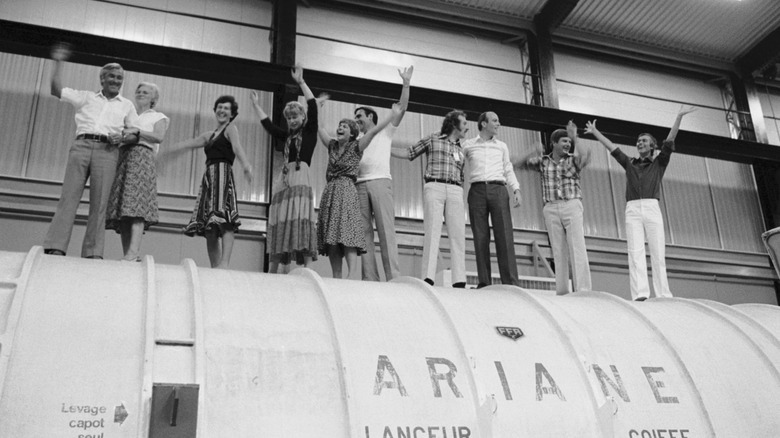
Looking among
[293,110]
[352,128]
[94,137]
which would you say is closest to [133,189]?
[94,137]

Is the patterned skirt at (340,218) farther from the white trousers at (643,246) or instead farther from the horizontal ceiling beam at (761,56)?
the horizontal ceiling beam at (761,56)

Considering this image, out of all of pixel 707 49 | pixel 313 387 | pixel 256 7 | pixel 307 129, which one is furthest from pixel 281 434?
pixel 707 49

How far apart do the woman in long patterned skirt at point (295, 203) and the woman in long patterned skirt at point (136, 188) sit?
1118 millimetres

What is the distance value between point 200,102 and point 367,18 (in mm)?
3960

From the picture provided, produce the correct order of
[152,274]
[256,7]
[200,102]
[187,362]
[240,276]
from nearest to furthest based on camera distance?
[187,362], [152,274], [240,276], [200,102], [256,7]

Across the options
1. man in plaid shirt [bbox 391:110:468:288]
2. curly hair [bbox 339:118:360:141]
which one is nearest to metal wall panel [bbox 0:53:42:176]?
curly hair [bbox 339:118:360:141]

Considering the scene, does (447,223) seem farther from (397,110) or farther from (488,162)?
(397,110)

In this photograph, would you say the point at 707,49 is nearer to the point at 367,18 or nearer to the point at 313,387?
the point at 367,18

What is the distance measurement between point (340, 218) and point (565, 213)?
8.76 ft

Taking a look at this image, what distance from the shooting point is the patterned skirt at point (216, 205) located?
5.94 m

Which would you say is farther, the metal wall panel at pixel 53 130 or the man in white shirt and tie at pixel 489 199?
the metal wall panel at pixel 53 130

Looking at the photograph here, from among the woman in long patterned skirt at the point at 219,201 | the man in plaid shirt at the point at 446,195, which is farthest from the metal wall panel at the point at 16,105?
the man in plaid shirt at the point at 446,195

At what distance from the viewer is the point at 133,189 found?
566 centimetres

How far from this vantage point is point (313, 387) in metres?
3.74
